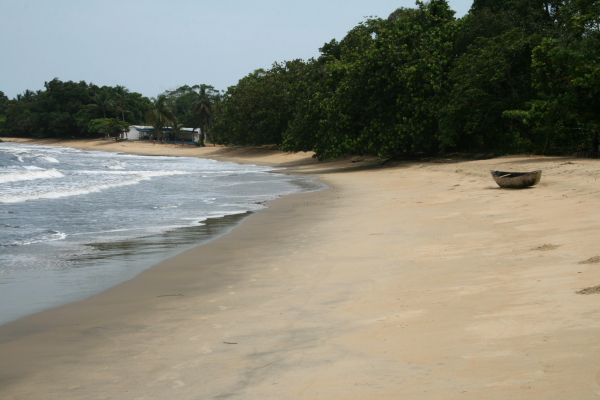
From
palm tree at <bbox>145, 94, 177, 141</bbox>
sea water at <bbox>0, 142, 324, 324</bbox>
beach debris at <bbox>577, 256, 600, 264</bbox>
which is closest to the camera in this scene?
beach debris at <bbox>577, 256, 600, 264</bbox>

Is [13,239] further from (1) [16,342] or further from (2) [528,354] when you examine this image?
(2) [528,354]

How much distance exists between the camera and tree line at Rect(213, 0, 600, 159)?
20062mm

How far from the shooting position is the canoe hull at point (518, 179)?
44.3 ft

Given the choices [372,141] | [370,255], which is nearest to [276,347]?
[370,255]

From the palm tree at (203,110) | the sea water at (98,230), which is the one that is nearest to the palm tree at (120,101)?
the palm tree at (203,110)

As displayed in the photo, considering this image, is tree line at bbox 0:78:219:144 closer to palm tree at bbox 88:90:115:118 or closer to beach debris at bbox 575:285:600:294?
palm tree at bbox 88:90:115:118

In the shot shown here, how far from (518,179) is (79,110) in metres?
98.2

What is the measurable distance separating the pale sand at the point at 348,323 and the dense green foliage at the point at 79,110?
3496 inches

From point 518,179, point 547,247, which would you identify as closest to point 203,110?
point 518,179

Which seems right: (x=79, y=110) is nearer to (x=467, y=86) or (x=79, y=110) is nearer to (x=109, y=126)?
(x=109, y=126)

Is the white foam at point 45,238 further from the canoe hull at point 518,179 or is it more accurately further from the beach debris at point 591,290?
the canoe hull at point 518,179

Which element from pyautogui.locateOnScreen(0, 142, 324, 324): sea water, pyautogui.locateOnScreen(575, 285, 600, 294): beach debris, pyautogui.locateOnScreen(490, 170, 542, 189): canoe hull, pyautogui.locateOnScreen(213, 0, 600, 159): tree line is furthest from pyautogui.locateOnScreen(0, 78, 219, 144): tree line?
pyautogui.locateOnScreen(575, 285, 600, 294): beach debris

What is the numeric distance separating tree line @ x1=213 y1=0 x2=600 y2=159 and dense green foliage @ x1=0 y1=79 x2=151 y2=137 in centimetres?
6760

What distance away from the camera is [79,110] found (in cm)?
9875
